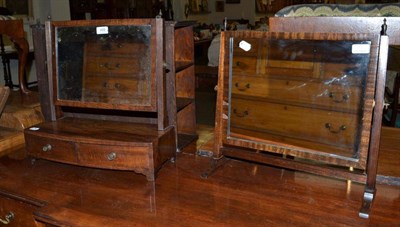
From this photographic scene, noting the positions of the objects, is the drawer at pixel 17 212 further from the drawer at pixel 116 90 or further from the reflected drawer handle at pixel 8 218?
the drawer at pixel 116 90

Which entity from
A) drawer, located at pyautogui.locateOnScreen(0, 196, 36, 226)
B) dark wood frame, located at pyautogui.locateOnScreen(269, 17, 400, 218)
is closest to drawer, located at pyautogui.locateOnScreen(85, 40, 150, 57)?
dark wood frame, located at pyautogui.locateOnScreen(269, 17, 400, 218)

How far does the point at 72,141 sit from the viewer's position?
4.23 feet

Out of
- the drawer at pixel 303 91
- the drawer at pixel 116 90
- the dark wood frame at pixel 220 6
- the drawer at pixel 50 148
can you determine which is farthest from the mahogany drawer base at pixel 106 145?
the dark wood frame at pixel 220 6

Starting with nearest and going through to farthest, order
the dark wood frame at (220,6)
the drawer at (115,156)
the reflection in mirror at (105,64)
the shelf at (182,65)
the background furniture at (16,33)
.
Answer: the drawer at (115,156) < the reflection in mirror at (105,64) < the shelf at (182,65) < the background furniture at (16,33) < the dark wood frame at (220,6)

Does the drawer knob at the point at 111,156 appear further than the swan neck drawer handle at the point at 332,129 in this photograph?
Yes

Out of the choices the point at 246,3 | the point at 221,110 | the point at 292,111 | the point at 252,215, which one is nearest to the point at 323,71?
the point at 292,111

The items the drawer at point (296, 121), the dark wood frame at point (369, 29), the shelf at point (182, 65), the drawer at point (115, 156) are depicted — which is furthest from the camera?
the shelf at point (182, 65)

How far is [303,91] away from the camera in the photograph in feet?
3.83

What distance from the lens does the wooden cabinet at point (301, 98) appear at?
3.45 feet

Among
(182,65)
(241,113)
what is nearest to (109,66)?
(182,65)

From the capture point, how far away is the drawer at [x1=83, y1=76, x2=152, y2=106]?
134cm

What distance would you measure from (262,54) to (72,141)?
0.70m

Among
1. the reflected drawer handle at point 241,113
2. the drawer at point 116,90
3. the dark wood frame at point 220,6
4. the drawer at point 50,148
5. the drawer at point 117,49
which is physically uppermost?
the dark wood frame at point 220,6

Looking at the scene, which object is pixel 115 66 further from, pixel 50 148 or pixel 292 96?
pixel 292 96
